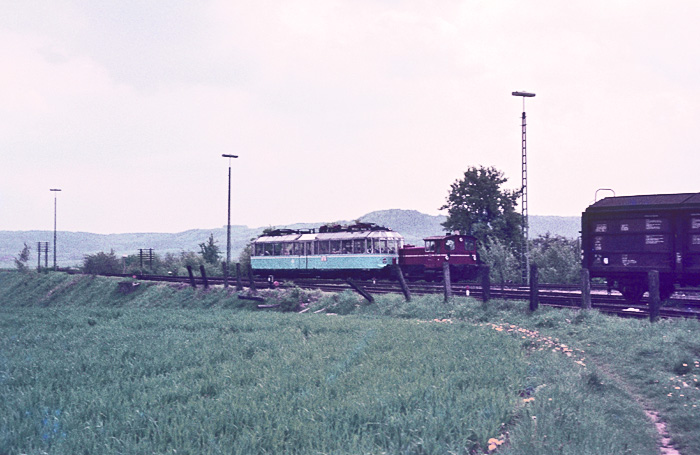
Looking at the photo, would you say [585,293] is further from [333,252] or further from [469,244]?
[333,252]

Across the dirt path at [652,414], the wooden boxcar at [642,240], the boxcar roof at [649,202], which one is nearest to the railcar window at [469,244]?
the wooden boxcar at [642,240]

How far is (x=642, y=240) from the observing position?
18.2 meters

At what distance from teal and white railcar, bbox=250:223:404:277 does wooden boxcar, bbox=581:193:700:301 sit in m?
14.1

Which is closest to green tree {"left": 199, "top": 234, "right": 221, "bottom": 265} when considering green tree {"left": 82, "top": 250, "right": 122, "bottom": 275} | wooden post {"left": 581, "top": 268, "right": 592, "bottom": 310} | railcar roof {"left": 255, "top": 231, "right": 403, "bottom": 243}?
green tree {"left": 82, "top": 250, "right": 122, "bottom": 275}

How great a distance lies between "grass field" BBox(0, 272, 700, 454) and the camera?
5507mm

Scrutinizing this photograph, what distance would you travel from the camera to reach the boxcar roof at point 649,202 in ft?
57.3

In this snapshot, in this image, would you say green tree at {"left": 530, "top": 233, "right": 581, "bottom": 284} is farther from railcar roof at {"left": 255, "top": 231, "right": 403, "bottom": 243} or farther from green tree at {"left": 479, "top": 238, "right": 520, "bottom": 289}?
railcar roof at {"left": 255, "top": 231, "right": 403, "bottom": 243}

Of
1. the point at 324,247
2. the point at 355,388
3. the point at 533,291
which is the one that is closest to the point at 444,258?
the point at 324,247

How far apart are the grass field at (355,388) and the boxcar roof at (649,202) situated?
5.72 meters

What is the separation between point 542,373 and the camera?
8.56 m

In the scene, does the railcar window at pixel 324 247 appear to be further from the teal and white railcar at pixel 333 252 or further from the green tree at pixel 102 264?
the green tree at pixel 102 264

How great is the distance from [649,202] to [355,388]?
15.5 metres

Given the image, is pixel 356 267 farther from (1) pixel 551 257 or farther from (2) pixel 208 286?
(1) pixel 551 257

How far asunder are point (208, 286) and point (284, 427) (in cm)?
2691
